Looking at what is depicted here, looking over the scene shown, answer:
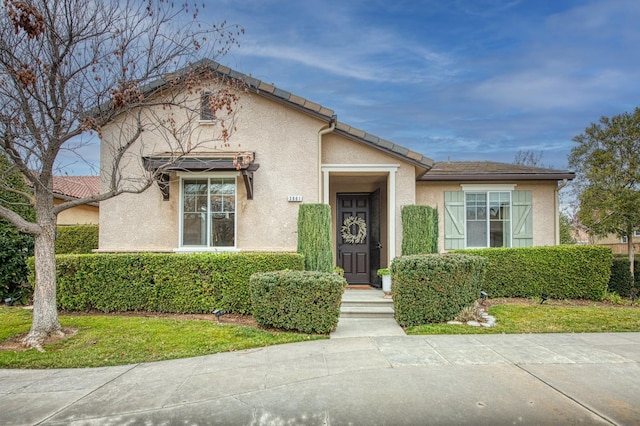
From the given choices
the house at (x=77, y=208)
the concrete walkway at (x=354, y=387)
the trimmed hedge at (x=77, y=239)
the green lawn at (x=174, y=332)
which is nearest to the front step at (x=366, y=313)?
the green lawn at (x=174, y=332)

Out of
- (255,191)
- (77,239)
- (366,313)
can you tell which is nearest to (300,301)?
(366,313)

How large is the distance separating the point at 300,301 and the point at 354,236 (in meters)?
5.66

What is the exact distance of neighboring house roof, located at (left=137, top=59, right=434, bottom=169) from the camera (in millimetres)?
9844

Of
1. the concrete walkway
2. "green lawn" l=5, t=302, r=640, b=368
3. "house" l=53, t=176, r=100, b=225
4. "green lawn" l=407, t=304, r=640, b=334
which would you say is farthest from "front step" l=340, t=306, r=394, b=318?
"house" l=53, t=176, r=100, b=225

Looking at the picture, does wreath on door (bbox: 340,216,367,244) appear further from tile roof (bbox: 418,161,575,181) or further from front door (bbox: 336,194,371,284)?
tile roof (bbox: 418,161,575,181)

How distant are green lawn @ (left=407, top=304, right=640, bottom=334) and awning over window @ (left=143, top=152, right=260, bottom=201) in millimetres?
5039

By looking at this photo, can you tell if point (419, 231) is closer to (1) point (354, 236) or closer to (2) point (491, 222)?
(1) point (354, 236)

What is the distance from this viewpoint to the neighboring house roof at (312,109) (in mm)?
9844

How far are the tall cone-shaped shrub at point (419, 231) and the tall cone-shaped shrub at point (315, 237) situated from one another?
1999mm

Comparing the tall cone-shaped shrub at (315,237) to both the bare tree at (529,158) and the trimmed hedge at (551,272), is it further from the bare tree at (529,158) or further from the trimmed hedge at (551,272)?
the bare tree at (529,158)

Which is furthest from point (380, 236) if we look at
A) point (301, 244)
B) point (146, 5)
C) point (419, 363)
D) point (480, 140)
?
point (480, 140)

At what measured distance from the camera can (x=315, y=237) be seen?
9.64m

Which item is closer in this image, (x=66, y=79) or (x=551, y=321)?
(x=66, y=79)

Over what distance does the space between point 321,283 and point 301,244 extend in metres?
2.56
